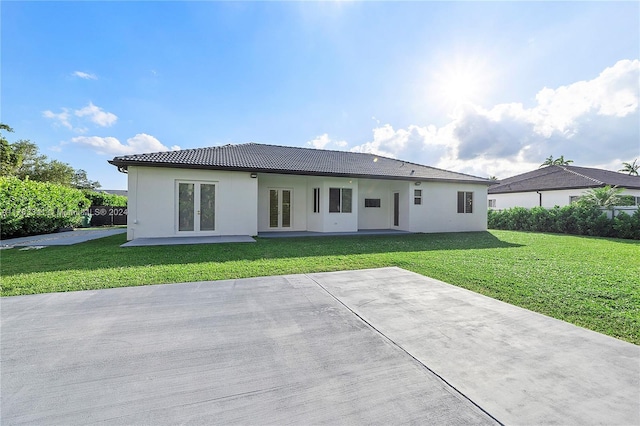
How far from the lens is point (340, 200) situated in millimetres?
14234

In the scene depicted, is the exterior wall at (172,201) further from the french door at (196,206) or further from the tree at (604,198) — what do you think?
the tree at (604,198)

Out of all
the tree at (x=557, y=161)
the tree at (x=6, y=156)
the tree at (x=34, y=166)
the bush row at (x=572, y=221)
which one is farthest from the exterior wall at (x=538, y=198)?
the tree at (x=34, y=166)

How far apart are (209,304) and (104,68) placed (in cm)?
1350

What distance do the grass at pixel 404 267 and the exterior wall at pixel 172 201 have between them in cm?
203

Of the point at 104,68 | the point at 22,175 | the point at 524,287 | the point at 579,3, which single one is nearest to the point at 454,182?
the point at 579,3

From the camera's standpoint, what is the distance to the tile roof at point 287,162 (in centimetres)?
1105

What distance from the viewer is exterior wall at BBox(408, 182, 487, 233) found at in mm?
15328

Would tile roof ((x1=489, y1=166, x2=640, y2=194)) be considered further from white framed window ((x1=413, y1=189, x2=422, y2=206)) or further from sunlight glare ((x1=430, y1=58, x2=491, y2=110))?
sunlight glare ((x1=430, y1=58, x2=491, y2=110))

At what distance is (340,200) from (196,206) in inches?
270

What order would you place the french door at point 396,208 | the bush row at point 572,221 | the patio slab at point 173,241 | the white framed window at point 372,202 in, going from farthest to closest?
1. the white framed window at point 372,202
2. the french door at point 396,208
3. the bush row at point 572,221
4. the patio slab at point 173,241

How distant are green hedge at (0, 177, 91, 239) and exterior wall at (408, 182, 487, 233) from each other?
59.9 ft

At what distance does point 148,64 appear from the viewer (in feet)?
38.8

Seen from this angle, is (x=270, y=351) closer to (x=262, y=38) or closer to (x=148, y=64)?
(x=262, y=38)

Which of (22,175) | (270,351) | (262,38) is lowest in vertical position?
(270,351)
